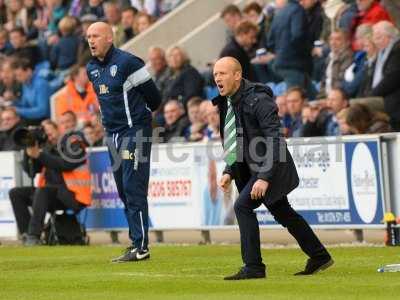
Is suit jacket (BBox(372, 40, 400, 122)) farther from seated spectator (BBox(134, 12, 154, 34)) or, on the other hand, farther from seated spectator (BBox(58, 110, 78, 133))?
seated spectator (BBox(134, 12, 154, 34))

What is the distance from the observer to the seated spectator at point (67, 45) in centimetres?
2822

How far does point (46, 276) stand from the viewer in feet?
45.7

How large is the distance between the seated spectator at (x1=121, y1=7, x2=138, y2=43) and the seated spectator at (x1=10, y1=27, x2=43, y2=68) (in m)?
2.49

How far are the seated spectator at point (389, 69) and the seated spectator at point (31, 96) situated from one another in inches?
345

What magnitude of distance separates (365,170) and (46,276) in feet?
18.2

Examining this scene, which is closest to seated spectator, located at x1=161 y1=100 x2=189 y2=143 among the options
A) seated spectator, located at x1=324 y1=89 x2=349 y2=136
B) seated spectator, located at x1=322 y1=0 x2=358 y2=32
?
seated spectator, located at x1=322 y1=0 x2=358 y2=32

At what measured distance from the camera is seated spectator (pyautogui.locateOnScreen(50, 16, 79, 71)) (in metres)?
28.2

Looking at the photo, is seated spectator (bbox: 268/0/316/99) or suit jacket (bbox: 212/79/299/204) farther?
seated spectator (bbox: 268/0/316/99)

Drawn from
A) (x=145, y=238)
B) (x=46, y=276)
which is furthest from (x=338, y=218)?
(x=46, y=276)

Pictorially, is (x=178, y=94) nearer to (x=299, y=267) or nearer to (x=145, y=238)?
(x=145, y=238)

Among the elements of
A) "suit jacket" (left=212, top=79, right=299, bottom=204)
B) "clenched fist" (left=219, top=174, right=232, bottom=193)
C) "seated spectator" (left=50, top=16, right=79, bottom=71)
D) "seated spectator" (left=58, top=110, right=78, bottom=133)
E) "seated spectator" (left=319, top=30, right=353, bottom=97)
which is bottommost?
"clenched fist" (left=219, top=174, right=232, bottom=193)

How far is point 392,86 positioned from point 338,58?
2.01 m

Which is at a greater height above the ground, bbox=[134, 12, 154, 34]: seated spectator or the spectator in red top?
bbox=[134, 12, 154, 34]: seated spectator

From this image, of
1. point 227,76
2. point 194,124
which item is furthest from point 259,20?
point 227,76
